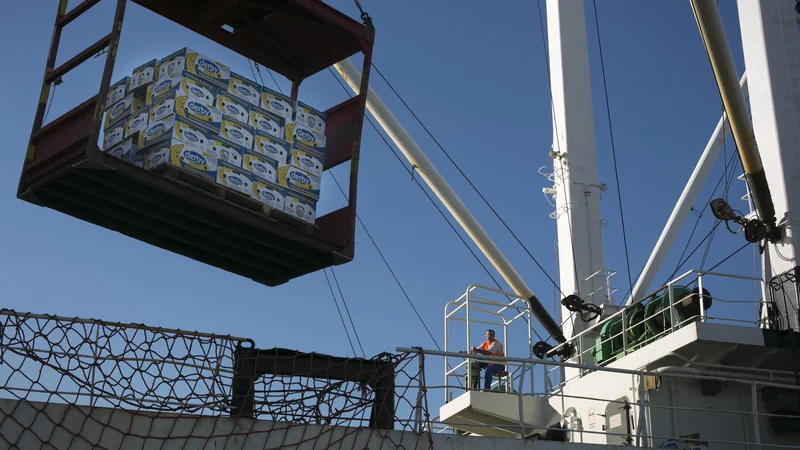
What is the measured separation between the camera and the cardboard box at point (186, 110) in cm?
1339

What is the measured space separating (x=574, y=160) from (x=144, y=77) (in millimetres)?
12760

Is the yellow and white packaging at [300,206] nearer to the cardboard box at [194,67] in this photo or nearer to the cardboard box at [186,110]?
the cardboard box at [186,110]

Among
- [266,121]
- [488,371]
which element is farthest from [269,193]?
[488,371]

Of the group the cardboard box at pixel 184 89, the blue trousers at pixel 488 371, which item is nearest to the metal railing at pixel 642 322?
the blue trousers at pixel 488 371

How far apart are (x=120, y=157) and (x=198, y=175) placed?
1384 mm

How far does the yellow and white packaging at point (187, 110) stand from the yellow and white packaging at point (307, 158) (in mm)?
1411

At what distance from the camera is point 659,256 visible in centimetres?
2377

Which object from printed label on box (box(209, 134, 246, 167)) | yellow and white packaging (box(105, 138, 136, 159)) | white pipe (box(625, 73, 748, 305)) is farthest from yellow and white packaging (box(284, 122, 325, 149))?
white pipe (box(625, 73, 748, 305))

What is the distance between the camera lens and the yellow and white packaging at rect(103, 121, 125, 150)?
552 inches

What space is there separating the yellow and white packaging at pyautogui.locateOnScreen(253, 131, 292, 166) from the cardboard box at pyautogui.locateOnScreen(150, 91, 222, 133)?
722mm

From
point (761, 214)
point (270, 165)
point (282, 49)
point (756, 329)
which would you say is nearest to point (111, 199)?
point (270, 165)

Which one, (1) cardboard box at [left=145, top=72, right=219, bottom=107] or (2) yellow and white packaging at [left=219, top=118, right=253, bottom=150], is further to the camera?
(2) yellow and white packaging at [left=219, top=118, right=253, bottom=150]

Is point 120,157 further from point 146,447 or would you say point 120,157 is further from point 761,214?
point 761,214

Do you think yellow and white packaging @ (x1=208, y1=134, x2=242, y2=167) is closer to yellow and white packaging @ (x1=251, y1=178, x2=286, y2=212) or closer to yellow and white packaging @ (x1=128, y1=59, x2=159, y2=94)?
yellow and white packaging @ (x1=251, y1=178, x2=286, y2=212)
